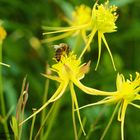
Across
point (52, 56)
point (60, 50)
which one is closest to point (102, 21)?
point (60, 50)

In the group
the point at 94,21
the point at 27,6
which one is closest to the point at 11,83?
the point at 27,6

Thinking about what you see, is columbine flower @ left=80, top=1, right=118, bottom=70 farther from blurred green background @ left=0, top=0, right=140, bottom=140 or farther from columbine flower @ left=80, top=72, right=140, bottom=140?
blurred green background @ left=0, top=0, right=140, bottom=140

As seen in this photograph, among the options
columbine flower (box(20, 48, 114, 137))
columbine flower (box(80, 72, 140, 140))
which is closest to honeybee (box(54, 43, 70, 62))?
columbine flower (box(20, 48, 114, 137))

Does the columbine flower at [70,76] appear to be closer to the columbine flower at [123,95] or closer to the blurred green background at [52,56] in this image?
the columbine flower at [123,95]

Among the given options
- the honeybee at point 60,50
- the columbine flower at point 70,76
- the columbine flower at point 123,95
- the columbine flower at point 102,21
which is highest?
the columbine flower at point 102,21

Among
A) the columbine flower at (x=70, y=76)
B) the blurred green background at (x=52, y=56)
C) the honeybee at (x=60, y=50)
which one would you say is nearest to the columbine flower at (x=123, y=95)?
the columbine flower at (x=70, y=76)

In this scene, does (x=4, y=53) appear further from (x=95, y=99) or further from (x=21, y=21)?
(x=95, y=99)

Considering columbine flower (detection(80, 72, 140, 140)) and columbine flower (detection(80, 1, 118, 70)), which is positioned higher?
columbine flower (detection(80, 1, 118, 70))

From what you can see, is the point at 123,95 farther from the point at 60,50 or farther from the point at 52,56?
the point at 52,56

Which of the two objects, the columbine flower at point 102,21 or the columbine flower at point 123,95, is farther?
the columbine flower at point 102,21
